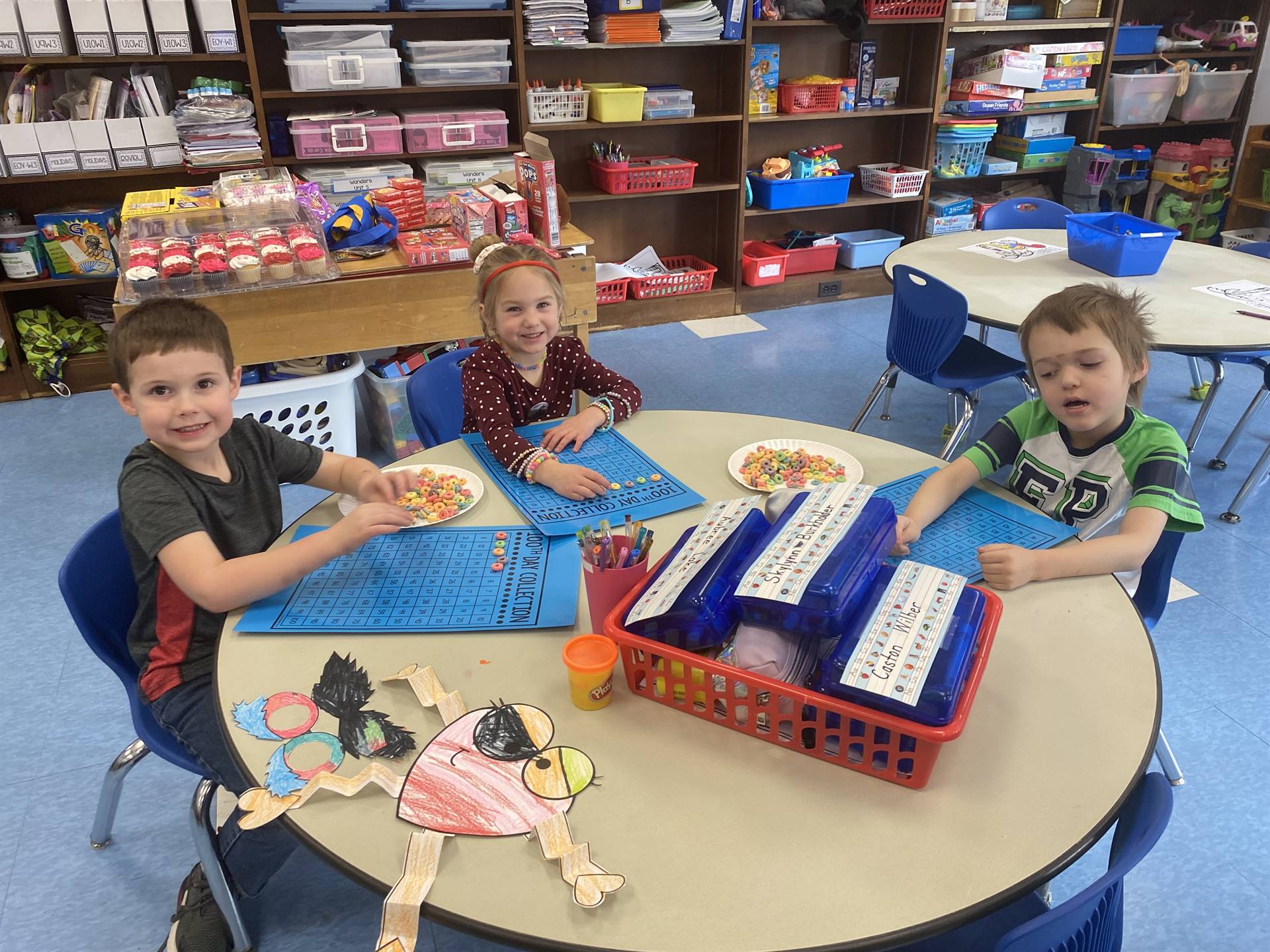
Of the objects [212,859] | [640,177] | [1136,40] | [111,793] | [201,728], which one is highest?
[1136,40]

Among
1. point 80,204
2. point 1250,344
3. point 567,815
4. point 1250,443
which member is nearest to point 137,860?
point 567,815

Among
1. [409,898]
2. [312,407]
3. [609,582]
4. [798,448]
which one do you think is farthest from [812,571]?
[312,407]

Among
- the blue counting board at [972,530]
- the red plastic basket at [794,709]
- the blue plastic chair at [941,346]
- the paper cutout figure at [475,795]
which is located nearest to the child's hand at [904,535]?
the blue counting board at [972,530]

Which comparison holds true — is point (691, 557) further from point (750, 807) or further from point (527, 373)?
point (527, 373)

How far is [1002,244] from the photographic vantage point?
3.11 m

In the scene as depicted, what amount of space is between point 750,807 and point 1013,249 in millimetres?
2689

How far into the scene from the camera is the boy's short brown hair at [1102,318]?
1439 millimetres

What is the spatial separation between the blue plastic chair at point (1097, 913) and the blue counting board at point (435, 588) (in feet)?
1.94

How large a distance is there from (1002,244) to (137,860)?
301cm

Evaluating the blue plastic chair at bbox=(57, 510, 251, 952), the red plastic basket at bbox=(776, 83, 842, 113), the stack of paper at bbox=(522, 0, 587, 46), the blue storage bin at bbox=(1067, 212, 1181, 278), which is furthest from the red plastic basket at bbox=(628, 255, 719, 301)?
the blue plastic chair at bbox=(57, 510, 251, 952)

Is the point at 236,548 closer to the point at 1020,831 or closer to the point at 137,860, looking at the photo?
the point at 137,860

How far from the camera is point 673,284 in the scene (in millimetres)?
4285

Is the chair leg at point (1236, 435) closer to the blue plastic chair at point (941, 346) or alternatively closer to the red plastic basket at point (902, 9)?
the blue plastic chair at point (941, 346)

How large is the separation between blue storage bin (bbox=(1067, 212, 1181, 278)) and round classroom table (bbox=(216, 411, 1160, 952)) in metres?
1.95
